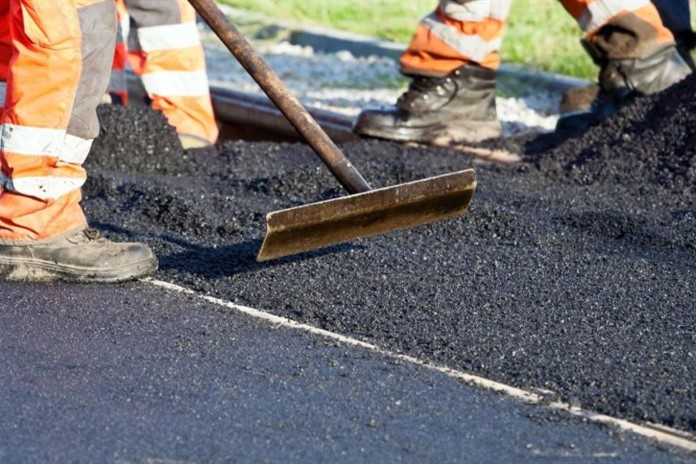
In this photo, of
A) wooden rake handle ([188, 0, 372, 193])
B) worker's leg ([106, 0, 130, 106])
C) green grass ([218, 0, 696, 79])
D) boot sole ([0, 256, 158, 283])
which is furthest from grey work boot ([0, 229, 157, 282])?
green grass ([218, 0, 696, 79])

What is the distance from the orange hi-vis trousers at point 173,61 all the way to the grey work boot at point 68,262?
6.73 ft

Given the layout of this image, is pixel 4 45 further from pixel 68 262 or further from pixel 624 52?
pixel 624 52

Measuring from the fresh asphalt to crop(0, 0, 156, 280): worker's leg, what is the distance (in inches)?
13.8

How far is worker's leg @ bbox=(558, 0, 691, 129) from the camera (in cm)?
623

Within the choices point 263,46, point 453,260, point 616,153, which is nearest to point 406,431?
point 453,260

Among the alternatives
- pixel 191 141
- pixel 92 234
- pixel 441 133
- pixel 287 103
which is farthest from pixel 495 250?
pixel 191 141

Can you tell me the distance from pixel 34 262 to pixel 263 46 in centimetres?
529

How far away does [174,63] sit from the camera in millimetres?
6375

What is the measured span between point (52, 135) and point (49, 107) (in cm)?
9

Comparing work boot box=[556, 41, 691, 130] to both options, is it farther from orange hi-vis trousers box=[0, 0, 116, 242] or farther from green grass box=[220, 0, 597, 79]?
orange hi-vis trousers box=[0, 0, 116, 242]

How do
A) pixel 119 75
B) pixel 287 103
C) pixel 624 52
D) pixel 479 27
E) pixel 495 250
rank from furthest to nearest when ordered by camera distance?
pixel 119 75
pixel 479 27
pixel 624 52
pixel 495 250
pixel 287 103

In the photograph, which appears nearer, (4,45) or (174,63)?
(4,45)

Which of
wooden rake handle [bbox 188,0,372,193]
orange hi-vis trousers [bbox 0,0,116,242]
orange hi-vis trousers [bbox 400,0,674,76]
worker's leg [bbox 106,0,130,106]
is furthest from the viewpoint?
worker's leg [bbox 106,0,130,106]

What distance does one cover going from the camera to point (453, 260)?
4398 mm
